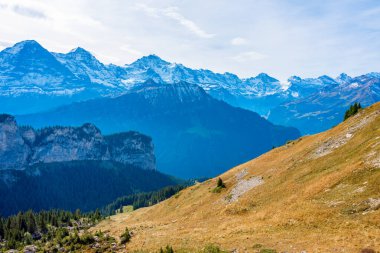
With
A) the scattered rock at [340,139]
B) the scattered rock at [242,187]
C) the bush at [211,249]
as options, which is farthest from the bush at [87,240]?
the scattered rock at [340,139]

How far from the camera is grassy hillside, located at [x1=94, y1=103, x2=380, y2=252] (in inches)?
1532

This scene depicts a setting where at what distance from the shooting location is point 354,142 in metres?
66.4

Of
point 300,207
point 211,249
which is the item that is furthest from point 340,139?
point 211,249

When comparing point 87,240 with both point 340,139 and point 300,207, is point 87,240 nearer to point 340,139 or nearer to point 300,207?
point 300,207

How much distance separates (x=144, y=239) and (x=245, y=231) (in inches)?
860

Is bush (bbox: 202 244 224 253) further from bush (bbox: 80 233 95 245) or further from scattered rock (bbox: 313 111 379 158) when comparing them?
scattered rock (bbox: 313 111 379 158)

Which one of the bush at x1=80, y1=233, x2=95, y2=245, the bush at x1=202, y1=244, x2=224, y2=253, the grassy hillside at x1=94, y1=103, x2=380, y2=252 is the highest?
the grassy hillside at x1=94, y1=103, x2=380, y2=252

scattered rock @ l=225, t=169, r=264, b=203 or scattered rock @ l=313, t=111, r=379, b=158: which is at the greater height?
scattered rock @ l=313, t=111, r=379, b=158

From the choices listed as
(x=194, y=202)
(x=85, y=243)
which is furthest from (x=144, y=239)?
(x=194, y=202)

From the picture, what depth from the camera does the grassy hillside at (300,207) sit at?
38.9 m

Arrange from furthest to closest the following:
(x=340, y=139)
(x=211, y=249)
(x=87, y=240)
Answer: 1. (x=340, y=139)
2. (x=87, y=240)
3. (x=211, y=249)

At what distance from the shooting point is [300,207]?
49.8m

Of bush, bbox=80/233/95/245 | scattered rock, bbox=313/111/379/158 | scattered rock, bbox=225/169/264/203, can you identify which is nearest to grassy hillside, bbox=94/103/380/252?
scattered rock, bbox=225/169/264/203

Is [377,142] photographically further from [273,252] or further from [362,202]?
[273,252]
